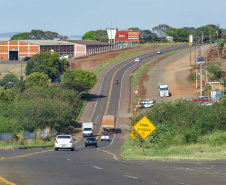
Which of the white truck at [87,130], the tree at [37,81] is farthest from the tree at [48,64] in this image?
the white truck at [87,130]

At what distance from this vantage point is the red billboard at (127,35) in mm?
196875

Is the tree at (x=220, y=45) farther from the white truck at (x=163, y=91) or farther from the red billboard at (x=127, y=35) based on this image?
the white truck at (x=163, y=91)

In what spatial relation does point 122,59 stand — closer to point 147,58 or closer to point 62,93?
point 147,58

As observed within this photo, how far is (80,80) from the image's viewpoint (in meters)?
110

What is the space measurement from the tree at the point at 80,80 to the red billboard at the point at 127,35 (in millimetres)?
86590

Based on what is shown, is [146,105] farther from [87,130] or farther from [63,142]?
[63,142]

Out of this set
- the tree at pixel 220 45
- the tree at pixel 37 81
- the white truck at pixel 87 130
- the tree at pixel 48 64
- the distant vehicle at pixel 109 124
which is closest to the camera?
the white truck at pixel 87 130

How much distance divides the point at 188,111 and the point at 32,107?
3087 cm

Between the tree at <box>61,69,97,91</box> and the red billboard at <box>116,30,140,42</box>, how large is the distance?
284 ft

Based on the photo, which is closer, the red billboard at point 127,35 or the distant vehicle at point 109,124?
the distant vehicle at point 109,124

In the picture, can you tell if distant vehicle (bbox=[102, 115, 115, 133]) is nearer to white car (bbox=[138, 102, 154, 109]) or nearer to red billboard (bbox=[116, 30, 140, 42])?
white car (bbox=[138, 102, 154, 109])

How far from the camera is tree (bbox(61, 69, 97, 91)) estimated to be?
107 meters

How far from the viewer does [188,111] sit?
46.2m

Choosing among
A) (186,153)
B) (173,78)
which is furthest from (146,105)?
(186,153)
